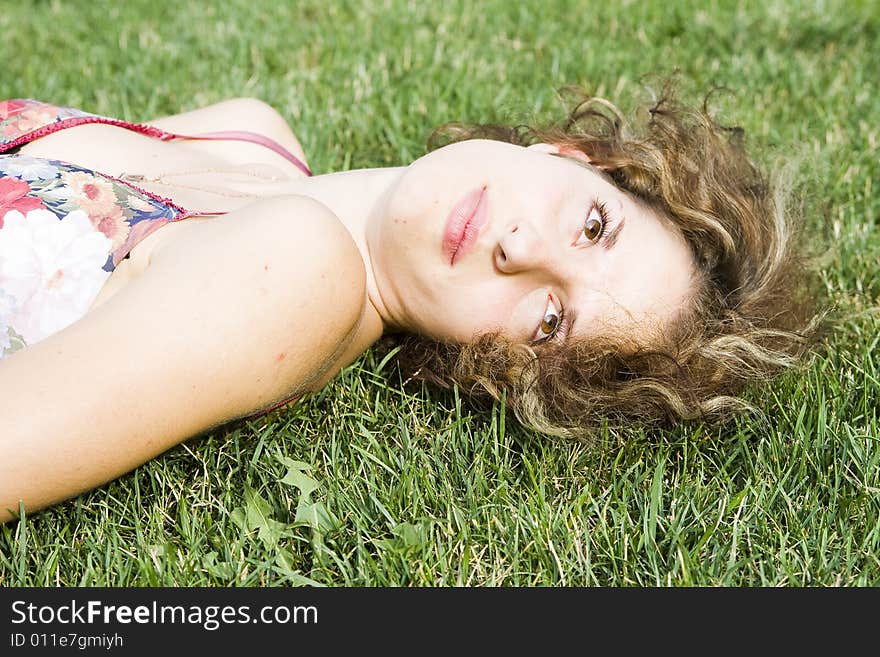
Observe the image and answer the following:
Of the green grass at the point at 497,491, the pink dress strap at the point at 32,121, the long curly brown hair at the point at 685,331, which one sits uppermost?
the pink dress strap at the point at 32,121

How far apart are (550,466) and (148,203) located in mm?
1234

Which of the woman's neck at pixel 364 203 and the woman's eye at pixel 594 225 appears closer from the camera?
the woman's eye at pixel 594 225

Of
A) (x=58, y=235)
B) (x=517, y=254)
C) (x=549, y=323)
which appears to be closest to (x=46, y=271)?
(x=58, y=235)

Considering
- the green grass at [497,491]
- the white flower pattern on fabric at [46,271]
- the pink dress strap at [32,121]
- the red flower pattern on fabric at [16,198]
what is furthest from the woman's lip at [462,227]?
the pink dress strap at [32,121]

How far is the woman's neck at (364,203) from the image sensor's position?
271 centimetres

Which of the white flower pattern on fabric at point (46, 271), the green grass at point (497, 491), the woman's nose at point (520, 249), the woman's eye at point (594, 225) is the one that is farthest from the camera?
the woman's eye at point (594, 225)

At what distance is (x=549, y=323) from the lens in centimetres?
260

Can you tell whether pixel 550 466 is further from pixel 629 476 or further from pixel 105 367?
pixel 105 367

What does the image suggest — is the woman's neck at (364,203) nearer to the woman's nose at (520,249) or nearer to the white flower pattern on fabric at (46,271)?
the woman's nose at (520,249)

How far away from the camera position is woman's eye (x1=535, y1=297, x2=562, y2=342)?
2576 mm

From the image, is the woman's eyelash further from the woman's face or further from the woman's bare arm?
the woman's bare arm

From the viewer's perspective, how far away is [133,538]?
2.28 m

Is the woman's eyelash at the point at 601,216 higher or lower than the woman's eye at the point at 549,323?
higher

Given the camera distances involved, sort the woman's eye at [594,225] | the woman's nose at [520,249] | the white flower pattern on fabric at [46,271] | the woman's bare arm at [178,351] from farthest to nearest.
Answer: the woman's eye at [594,225] < the woman's nose at [520,249] < the white flower pattern on fabric at [46,271] < the woman's bare arm at [178,351]
